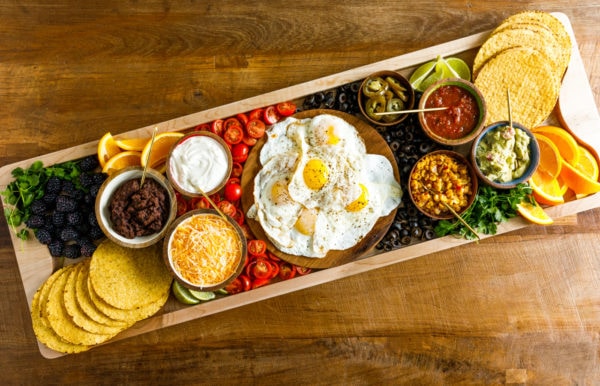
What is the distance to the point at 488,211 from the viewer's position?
4555mm

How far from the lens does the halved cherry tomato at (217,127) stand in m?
4.77

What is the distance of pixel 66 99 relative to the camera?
5.27m

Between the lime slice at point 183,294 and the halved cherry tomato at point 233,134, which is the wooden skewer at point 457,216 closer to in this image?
the halved cherry tomato at point 233,134

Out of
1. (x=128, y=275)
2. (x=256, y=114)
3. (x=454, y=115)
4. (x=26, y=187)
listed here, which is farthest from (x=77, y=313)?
(x=454, y=115)

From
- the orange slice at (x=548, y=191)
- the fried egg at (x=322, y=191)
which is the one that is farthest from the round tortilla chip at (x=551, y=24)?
the fried egg at (x=322, y=191)

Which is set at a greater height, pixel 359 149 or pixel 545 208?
pixel 359 149

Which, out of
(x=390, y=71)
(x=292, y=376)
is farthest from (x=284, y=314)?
(x=390, y=71)

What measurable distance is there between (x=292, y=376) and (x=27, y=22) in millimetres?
5241

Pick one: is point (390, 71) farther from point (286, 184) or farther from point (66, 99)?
point (66, 99)

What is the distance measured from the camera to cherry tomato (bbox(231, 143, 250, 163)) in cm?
474

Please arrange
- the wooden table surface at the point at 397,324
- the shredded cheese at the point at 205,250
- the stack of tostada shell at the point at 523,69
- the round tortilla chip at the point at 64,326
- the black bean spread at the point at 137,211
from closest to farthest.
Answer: the black bean spread at the point at 137,211 < the shredded cheese at the point at 205,250 < the round tortilla chip at the point at 64,326 < the stack of tostada shell at the point at 523,69 < the wooden table surface at the point at 397,324

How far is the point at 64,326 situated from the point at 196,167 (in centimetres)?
213

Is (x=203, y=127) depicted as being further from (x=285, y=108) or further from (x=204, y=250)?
(x=204, y=250)

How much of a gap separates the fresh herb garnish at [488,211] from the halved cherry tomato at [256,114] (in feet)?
7.30
